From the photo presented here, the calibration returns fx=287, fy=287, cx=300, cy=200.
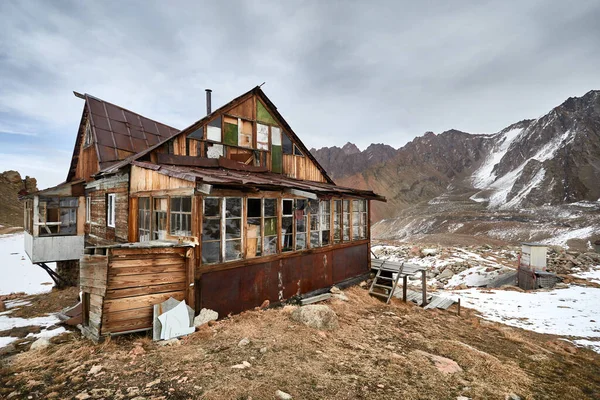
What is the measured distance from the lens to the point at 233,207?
7.52 m

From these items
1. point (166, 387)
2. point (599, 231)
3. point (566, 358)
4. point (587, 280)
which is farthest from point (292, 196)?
point (599, 231)

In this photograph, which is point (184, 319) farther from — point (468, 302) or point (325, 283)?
point (468, 302)

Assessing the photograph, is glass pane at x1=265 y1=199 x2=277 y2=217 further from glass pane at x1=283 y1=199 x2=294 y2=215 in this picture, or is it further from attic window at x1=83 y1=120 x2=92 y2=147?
attic window at x1=83 y1=120 x2=92 y2=147

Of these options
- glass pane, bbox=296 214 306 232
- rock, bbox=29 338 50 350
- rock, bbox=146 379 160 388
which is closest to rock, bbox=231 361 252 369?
rock, bbox=146 379 160 388

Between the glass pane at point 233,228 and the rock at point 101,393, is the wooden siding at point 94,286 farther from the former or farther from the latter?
the glass pane at point 233,228

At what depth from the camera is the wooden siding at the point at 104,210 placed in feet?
31.4

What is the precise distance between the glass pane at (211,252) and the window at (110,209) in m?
5.84

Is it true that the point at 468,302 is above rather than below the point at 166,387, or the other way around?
below

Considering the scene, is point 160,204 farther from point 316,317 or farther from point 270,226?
point 316,317

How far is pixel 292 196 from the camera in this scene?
8906mm

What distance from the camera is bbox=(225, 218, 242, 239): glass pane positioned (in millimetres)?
7410

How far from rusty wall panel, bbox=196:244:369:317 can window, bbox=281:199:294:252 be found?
16.1 inches

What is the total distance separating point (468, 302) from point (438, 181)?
10510 cm

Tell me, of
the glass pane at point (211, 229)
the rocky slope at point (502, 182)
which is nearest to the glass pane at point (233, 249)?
the glass pane at point (211, 229)
